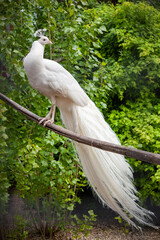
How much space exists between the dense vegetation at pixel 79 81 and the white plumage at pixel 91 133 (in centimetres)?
22

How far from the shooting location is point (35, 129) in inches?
51.8

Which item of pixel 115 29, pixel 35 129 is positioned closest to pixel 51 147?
pixel 35 129

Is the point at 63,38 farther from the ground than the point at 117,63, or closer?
farther from the ground

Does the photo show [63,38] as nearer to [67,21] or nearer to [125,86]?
[67,21]

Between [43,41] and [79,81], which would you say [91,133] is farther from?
[79,81]

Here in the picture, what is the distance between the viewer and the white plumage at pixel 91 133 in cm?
92

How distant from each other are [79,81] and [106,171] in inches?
25.3

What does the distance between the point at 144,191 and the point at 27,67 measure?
45.5 inches

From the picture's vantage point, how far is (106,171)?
0.93m

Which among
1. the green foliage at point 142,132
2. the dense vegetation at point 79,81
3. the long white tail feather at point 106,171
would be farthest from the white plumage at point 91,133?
the green foliage at point 142,132

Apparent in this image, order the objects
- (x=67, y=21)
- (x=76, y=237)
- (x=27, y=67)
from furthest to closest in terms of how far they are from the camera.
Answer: (x=76, y=237) < (x=67, y=21) < (x=27, y=67)

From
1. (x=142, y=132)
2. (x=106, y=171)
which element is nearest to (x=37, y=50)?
(x=106, y=171)

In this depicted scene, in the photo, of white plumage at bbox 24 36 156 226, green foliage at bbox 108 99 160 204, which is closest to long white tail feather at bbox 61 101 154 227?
white plumage at bbox 24 36 156 226

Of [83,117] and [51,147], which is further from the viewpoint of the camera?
[51,147]
